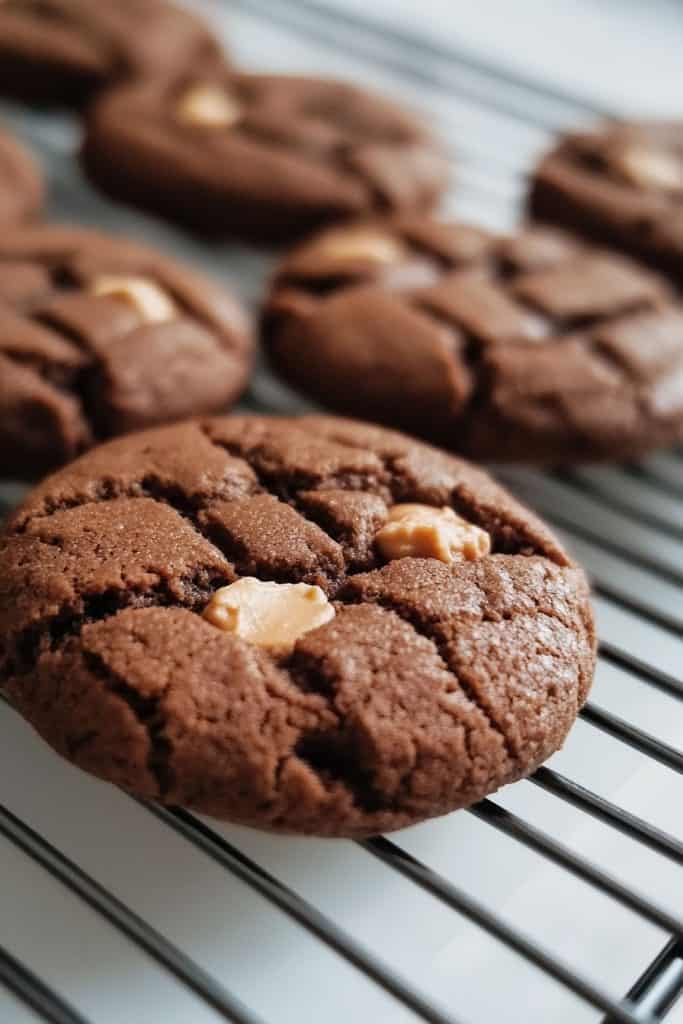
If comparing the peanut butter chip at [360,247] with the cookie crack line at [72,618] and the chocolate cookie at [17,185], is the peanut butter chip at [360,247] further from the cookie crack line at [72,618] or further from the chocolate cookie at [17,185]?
the cookie crack line at [72,618]

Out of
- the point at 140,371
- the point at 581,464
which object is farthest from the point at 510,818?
the point at 140,371

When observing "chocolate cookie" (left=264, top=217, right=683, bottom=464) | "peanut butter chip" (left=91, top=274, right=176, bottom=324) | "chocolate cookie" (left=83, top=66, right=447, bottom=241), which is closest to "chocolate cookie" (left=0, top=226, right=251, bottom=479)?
"peanut butter chip" (left=91, top=274, right=176, bottom=324)

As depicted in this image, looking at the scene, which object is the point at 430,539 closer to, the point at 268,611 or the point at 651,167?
the point at 268,611

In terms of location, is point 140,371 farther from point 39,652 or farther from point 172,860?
point 172,860

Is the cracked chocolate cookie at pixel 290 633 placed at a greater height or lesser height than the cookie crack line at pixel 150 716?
greater

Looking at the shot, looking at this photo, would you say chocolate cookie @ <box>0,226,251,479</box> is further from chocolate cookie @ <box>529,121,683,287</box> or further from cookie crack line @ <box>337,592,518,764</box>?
chocolate cookie @ <box>529,121,683,287</box>

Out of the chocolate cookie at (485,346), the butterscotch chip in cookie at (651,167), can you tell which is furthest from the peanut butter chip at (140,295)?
the butterscotch chip in cookie at (651,167)
